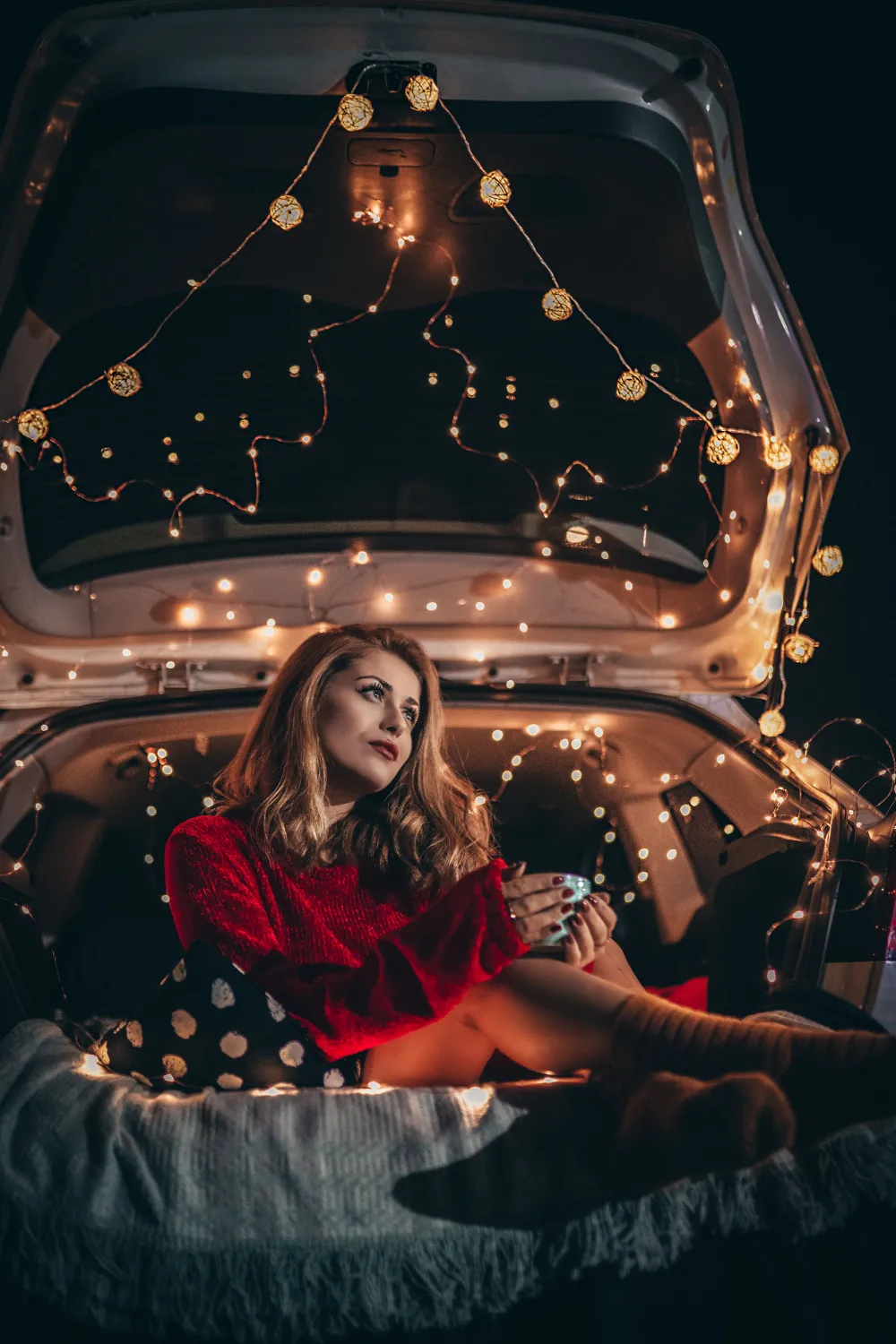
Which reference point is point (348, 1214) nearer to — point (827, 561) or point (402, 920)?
point (402, 920)

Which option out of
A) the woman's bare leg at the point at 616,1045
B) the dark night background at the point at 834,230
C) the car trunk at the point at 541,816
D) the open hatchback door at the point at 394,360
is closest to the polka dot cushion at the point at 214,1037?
the woman's bare leg at the point at 616,1045

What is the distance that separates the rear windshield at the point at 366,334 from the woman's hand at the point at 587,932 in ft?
3.26

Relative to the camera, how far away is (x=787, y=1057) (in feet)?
3.44

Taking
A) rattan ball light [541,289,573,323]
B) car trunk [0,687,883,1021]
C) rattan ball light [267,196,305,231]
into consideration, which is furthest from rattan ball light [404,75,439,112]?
car trunk [0,687,883,1021]

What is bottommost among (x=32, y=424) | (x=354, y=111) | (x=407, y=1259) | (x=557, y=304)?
(x=407, y=1259)

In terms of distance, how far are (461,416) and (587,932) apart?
3.79 feet

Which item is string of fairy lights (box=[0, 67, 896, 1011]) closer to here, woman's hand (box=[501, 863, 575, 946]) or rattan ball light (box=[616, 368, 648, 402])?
rattan ball light (box=[616, 368, 648, 402])

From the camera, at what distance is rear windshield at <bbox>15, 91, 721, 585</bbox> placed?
65.0 inches

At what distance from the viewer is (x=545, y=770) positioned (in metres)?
2.28

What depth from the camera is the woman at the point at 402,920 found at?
1.12m

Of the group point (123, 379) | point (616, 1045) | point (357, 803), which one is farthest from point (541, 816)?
point (123, 379)

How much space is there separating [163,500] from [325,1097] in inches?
56.2

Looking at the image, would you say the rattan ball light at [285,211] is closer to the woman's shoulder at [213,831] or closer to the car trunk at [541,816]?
the car trunk at [541,816]

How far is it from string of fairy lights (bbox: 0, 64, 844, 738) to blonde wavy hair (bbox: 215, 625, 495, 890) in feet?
1.50
